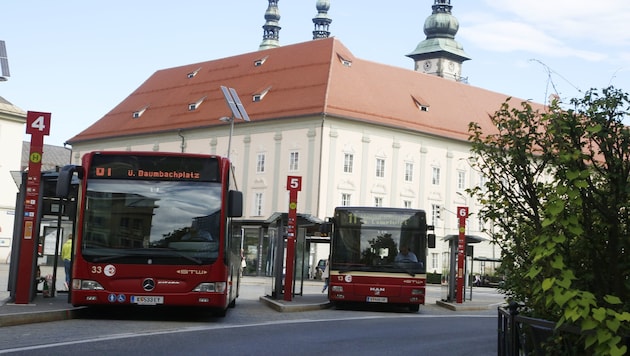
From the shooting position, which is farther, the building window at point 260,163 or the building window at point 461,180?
the building window at point 461,180

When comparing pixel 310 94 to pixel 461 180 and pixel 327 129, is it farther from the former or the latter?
→ pixel 461 180

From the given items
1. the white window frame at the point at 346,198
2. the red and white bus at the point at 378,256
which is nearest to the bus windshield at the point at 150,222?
the red and white bus at the point at 378,256

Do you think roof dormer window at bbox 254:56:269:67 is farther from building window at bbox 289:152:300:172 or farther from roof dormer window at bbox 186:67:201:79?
building window at bbox 289:152:300:172

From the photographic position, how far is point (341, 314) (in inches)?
1032

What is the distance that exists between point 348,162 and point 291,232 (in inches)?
2051

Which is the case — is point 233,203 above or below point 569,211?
above

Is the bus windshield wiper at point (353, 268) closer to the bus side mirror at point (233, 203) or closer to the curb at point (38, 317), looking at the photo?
the bus side mirror at point (233, 203)

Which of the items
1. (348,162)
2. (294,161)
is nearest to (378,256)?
(348,162)

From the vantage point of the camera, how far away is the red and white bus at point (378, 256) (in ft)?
92.7

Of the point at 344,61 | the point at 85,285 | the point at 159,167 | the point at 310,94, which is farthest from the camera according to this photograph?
the point at 344,61

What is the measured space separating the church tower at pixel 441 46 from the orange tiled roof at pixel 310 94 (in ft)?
120

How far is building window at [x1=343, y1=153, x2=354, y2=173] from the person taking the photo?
79938 millimetres

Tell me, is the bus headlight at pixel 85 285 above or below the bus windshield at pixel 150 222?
below

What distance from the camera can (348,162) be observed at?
80312mm
